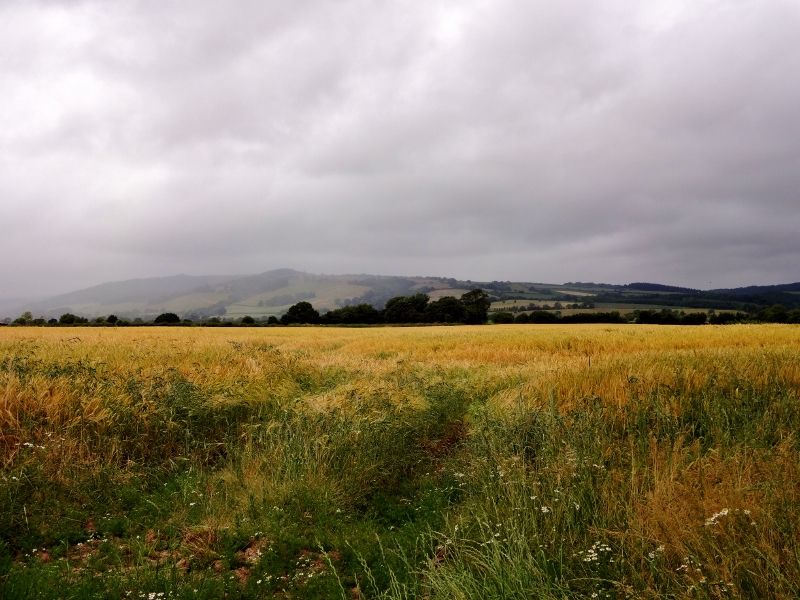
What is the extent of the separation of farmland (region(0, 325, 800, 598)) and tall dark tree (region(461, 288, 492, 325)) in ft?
296

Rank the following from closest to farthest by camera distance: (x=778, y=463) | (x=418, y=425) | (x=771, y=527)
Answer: (x=771, y=527), (x=778, y=463), (x=418, y=425)

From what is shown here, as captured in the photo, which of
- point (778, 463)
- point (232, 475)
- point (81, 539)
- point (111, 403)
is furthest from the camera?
point (111, 403)

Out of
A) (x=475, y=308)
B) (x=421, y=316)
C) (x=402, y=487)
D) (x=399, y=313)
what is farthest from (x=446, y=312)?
(x=402, y=487)

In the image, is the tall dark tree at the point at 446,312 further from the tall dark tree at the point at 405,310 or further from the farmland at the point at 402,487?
the farmland at the point at 402,487

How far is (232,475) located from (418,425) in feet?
12.7

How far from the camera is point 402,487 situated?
6.46 meters

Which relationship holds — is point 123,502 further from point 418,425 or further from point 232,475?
point 418,425

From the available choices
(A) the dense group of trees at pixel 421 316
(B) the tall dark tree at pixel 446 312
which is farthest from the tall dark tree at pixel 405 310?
(B) the tall dark tree at pixel 446 312

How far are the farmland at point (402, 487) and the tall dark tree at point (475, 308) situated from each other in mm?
90324

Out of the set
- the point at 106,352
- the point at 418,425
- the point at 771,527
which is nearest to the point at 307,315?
the point at 106,352

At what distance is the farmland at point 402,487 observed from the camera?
368 centimetres

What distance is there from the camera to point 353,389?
984 centimetres

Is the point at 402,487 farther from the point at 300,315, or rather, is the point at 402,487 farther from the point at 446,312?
the point at 446,312

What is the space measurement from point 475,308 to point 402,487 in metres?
98.9
